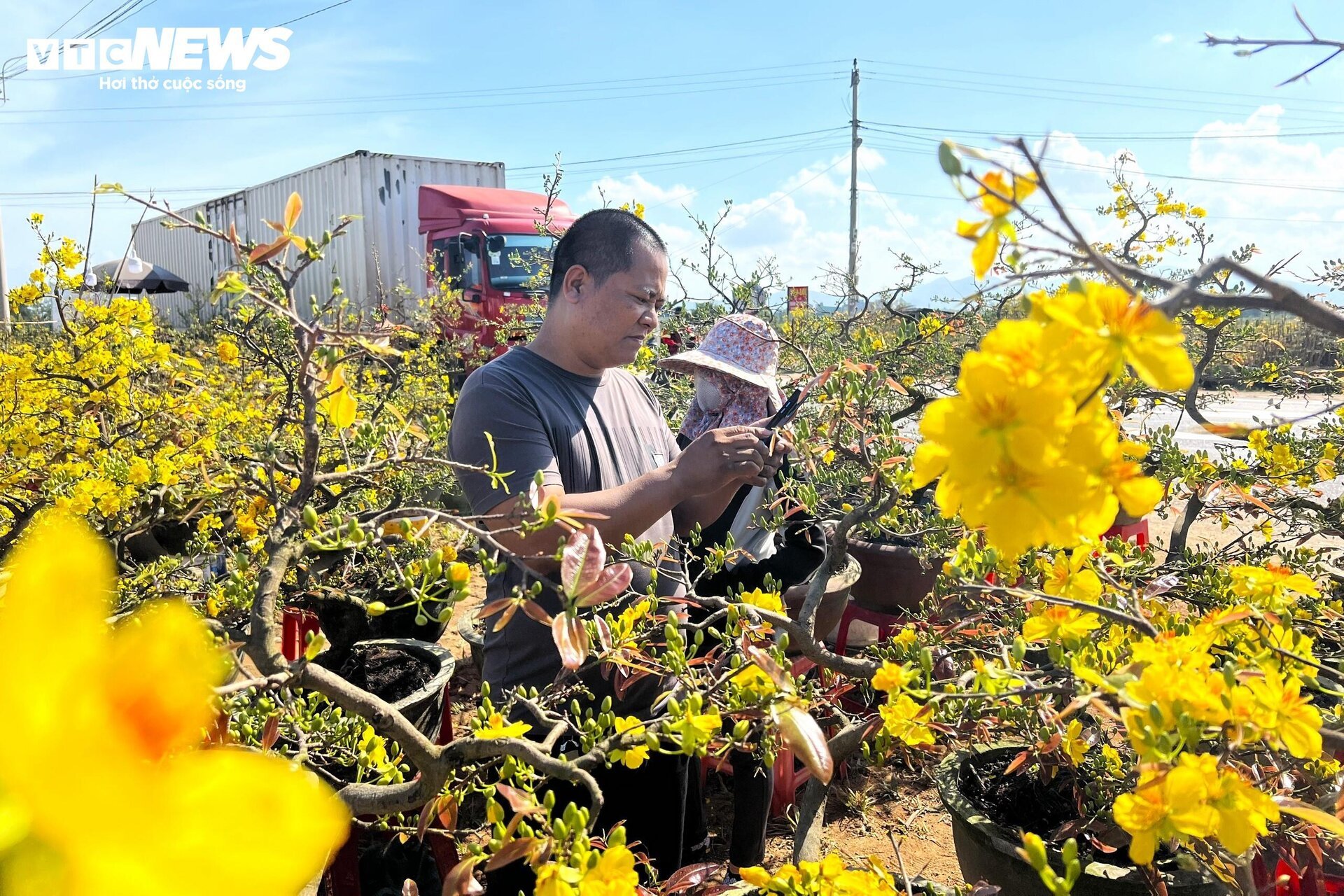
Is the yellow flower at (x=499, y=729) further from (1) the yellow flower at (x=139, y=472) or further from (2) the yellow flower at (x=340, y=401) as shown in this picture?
(1) the yellow flower at (x=139, y=472)

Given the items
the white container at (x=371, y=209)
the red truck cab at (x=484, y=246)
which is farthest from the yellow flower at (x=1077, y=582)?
the white container at (x=371, y=209)

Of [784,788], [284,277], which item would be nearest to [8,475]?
[284,277]

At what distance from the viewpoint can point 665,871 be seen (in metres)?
1.98

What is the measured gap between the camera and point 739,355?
2748 millimetres

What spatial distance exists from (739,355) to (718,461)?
1.13 meters

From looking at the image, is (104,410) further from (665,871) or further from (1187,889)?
(1187,889)

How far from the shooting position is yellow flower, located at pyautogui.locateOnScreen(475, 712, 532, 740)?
3.25ft

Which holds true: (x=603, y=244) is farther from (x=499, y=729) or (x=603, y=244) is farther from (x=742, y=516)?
(x=499, y=729)

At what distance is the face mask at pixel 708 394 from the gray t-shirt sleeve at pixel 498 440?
3.73ft

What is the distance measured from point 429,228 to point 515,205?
1371 millimetres

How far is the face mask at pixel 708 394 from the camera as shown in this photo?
280 cm

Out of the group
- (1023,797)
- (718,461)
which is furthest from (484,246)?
(1023,797)

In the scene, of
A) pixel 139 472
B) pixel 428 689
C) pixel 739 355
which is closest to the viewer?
pixel 428 689

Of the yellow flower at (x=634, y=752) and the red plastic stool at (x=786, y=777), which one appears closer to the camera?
the yellow flower at (x=634, y=752)
